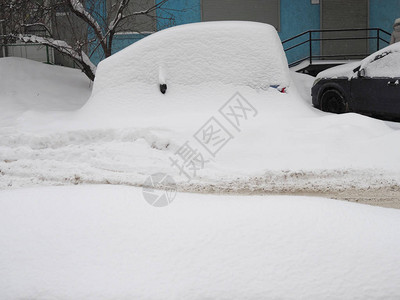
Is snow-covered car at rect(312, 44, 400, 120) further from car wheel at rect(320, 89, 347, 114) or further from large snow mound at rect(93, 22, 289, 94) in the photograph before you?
large snow mound at rect(93, 22, 289, 94)

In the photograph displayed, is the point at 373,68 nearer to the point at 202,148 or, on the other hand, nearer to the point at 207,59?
the point at 207,59

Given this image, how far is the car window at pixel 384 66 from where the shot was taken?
8.59 m

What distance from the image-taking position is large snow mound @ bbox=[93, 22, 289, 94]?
7137 millimetres

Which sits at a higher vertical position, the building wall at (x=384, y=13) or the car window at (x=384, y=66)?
the building wall at (x=384, y=13)

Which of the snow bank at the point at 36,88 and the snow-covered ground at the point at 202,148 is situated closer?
the snow-covered ground at the point at 202,148

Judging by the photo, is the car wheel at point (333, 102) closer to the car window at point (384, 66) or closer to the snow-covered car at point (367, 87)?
the snow-covered car at point (367, 87)

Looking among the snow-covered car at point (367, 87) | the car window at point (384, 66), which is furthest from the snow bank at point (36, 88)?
the car window at point (384, 66)

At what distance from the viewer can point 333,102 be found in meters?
9.82

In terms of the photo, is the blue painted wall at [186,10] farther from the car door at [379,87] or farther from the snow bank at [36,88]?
the car door at [379,87]

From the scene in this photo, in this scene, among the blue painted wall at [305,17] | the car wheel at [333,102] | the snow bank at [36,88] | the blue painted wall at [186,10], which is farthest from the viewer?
the blue painted wall at [305,17]

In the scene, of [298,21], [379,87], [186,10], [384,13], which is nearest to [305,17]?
[298,21]

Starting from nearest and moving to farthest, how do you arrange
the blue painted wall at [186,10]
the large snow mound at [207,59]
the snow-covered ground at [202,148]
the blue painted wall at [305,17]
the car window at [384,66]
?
the snow-covered ground at [202,148]
the large snow mound at [207,59]
the car window at [384,66]
the blue painted wall at [186,10]
the blue painted wall at [305,17]

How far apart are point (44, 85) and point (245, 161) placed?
584 cm

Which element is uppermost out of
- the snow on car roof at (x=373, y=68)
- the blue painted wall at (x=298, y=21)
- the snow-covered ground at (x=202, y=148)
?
the blue painted wall at (x=298, y=21)
